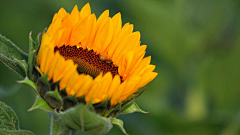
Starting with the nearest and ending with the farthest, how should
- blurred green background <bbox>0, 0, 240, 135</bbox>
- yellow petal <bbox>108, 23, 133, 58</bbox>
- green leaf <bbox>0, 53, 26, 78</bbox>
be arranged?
1. green leaf <bbox>0, 53, 26, 78</bbox>
2. yellow petal <bbox>108, 23, 133, 58</bbox>
3. blurred green background <bbox>0, 0, 240, 135</bbox>

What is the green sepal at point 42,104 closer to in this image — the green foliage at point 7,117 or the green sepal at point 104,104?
the green sepal at point 104,104

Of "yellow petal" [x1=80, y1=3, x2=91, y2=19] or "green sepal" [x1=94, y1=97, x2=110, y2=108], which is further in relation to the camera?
"yellow petal" [x1=80, y1=3, x2=91, y2=19]

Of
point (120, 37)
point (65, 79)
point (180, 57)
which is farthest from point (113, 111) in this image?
point (180, 57)

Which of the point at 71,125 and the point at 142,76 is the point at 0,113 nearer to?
the point at 71,125

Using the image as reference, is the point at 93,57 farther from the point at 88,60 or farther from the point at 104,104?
the point at 104,104

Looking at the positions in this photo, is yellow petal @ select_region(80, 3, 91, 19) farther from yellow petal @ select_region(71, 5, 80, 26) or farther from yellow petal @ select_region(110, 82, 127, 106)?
yellow petal @ select_region(110, 82, 127, 106)

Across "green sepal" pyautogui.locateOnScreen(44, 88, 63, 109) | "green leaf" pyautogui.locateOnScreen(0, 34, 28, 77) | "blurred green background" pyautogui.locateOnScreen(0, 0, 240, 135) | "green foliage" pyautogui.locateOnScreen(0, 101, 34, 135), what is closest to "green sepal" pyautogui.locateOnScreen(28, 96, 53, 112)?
"green sepal" pyautogui.locateOnScreen(44, 88, 63, 109)

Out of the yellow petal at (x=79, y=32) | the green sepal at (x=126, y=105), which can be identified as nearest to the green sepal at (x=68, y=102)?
the green sepal at (x=126, y=105)
